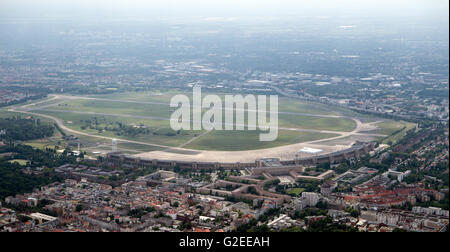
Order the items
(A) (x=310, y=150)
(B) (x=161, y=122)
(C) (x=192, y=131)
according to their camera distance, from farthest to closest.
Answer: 1. (B) (x=161, y=122)
2. (C) (x=192, y=131)
3. (A) (x=310, y=150)

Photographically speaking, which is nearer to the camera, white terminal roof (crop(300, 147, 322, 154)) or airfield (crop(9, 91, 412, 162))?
white terminal roof (crop(300, 147, 322, 154))

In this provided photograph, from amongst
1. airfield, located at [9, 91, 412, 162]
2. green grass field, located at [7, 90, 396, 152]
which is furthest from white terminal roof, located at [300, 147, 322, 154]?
green grass field, located at [7, 90, 396, 152]

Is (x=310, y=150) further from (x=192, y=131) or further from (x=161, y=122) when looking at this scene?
(x=161, y=122)

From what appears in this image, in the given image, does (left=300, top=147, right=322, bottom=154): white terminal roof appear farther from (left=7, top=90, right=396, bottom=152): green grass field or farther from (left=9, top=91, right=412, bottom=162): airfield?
(left=7, top=90, right=396, bottom=152): green grass field

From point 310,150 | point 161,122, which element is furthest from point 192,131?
point 310,150

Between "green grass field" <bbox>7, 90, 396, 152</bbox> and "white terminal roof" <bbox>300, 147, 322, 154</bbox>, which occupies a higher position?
"green grass field" <bbox>7, 90, 396, 152</bbox>

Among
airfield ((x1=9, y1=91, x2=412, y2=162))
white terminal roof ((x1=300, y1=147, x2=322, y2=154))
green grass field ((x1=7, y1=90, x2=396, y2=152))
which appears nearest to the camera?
white terminal roof ((x1=300, y1=147, x2=322, y2=154))

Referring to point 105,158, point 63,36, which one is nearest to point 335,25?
point 63,36

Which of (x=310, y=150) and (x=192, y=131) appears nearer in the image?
(x=310, y=150)
